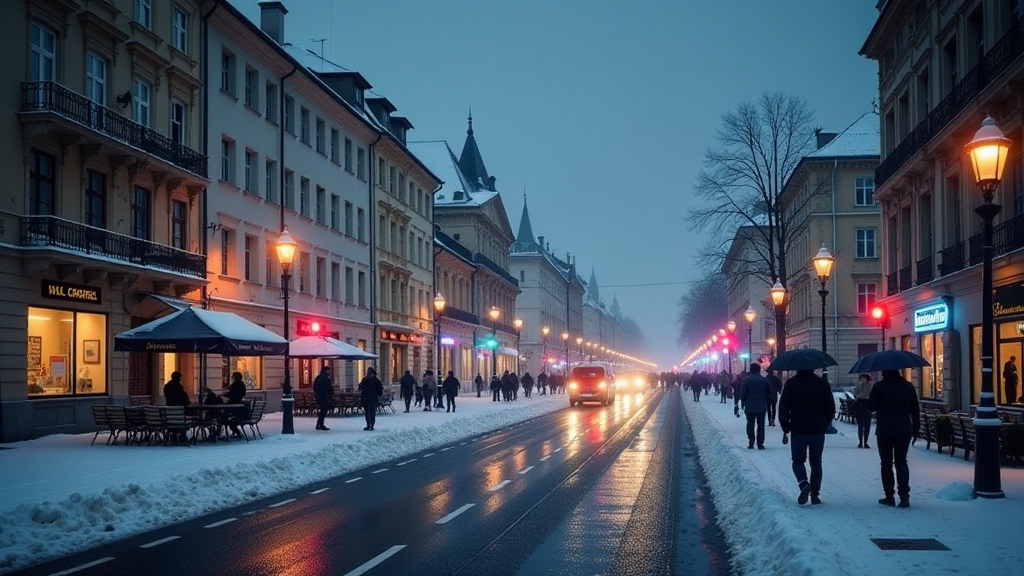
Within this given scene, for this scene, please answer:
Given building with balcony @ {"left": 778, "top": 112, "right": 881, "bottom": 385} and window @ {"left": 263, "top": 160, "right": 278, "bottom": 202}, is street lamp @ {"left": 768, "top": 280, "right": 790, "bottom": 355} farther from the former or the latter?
building with balcony @ {"left": 778, "top": 112, "right": 881, "bottom": 385}

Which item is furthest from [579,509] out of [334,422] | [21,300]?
[334,422]

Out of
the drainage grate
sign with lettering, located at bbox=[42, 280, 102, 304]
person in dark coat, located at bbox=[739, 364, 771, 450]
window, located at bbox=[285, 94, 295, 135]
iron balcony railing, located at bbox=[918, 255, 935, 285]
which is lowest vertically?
the drainage grate

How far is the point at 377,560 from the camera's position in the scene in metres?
10.0

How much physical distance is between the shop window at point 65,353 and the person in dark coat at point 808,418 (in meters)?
19.0

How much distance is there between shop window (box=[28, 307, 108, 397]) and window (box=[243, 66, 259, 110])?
1281 centimetres

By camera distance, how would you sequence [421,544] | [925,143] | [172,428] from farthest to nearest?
[925,143]
[172,428]
[421,544]

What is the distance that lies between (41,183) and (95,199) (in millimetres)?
2291

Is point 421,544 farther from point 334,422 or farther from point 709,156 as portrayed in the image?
point 709,156

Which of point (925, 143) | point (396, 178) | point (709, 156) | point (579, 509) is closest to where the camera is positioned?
point (579, 509)

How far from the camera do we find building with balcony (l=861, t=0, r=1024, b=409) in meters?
24.2

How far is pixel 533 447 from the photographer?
25.8 metres

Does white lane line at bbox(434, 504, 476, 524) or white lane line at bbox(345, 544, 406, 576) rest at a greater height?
white lane line at bbox(345, 544, 406, 576)

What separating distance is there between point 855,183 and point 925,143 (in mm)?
35060

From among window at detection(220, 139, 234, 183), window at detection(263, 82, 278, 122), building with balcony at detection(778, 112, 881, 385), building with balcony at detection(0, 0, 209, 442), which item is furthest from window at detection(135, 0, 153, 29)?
building with balcony at detection(778, 112, 881, 385)
